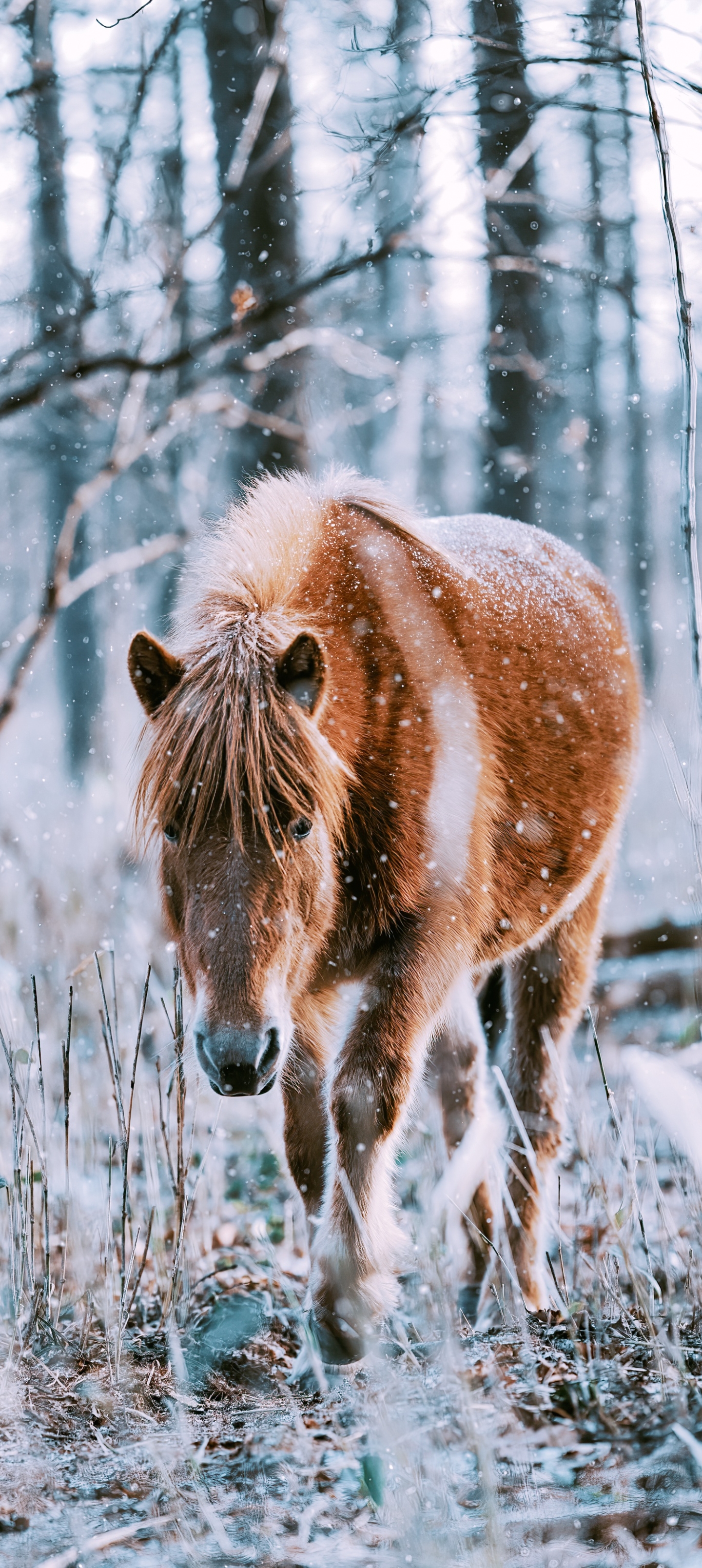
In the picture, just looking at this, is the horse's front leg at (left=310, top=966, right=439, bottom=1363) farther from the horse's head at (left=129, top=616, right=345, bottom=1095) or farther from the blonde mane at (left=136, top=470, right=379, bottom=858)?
the blonde mane at (left=136, top=470, right=379, bottom=858)

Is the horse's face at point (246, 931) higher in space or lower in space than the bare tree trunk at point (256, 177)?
lower

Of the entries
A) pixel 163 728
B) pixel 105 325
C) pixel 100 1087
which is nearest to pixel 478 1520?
pixel 163 728

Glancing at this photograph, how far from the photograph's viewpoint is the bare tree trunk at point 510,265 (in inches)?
113

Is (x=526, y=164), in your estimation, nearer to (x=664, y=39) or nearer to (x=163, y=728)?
Answer: (x=664, y=39)

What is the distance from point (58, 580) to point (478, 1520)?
2920mm

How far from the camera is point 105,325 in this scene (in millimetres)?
4207

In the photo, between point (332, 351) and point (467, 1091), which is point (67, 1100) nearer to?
point (467, 1091)

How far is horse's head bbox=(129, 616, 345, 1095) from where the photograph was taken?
1.75m

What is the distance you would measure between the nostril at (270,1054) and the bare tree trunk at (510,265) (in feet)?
8.13

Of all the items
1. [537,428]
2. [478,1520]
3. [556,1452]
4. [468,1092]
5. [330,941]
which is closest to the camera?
[478,1520]

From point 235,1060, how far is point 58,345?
311 cm

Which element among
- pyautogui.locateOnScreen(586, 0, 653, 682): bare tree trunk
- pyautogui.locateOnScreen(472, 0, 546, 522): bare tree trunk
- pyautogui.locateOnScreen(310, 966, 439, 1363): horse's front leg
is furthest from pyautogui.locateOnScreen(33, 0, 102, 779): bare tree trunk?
pyautogui.locateOnScreen(310, 966, 439, 1363): horse's front leg

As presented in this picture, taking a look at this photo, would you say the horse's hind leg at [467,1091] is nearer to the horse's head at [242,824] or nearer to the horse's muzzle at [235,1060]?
the horse's head at [242,824]

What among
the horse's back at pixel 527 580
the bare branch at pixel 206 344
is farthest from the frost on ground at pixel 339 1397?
the bare branch at pixel 206 344
